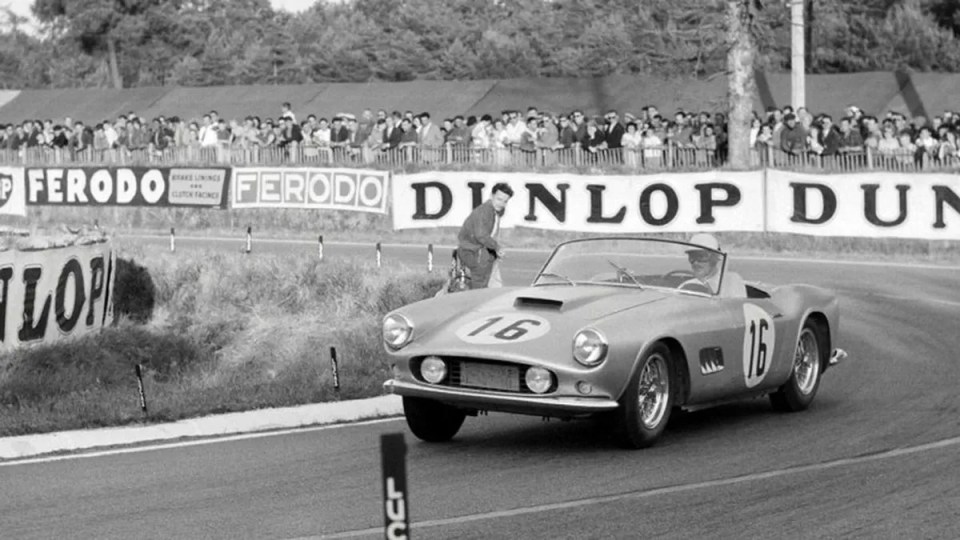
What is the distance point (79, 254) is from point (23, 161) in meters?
19.4

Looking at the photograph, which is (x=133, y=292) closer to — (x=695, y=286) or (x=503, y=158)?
(x=503, y=158)

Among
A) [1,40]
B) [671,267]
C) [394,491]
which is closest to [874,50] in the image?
[671,267]

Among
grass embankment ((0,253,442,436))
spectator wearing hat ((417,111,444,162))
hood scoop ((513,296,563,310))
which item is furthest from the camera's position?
spectator wearing hat ((417,111,444,162))

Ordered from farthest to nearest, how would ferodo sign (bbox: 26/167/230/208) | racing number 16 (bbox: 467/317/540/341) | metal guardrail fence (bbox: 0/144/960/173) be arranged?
ferodo sign (bbox: 26/167/230/208)
metal guardrail fence (bbox: 0/144/960/173)
racing number 16 (bbox: 467/317/540/341)

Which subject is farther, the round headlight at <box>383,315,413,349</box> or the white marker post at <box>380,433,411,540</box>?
the round headlight at <box>383,315,413,349</box>

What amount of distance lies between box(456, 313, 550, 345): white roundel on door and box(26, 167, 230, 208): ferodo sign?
22.0m

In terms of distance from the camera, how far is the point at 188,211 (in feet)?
106

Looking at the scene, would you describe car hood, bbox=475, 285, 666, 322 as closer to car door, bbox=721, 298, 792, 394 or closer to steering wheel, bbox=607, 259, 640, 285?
steering wheel, bbox=607, 259, 640, 285

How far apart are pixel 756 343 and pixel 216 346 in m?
10.2

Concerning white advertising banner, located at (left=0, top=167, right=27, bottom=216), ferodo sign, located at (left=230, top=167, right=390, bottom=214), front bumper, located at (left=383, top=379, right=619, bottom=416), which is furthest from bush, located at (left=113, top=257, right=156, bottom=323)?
front bumper, located at (left=383, top=379, right=619, bottom=416)

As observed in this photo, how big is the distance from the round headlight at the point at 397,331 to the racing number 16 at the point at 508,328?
0.53 m

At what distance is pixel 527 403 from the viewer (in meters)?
9.75

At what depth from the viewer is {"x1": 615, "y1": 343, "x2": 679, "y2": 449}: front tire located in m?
9.98

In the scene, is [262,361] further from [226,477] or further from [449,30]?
[449,30]
